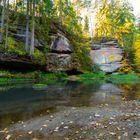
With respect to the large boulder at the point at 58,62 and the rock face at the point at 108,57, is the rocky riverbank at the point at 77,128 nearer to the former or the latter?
the large boulder at the point at 58,62

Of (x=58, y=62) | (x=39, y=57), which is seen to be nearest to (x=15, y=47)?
(x=39, y=57)

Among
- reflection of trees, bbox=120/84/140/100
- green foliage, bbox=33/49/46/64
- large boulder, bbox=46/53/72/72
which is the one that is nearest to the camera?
reflection of trees, bbox=120/84/140/100

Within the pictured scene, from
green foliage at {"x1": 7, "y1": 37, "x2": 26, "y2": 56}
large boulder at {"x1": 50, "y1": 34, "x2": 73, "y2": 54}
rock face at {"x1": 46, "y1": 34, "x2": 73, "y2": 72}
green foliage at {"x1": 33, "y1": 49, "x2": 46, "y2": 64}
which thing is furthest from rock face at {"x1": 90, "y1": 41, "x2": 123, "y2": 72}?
green foliage at {"x1": 7, "y1": 37, "x2": 26, "y2": 56}

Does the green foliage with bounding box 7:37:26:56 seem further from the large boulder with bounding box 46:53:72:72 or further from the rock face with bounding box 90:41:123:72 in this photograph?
the rock face with bounding box 90:41:123:72

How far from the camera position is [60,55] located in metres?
44.5

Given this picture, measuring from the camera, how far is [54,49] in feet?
145

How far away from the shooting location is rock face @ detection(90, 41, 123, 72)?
5621 centimetres

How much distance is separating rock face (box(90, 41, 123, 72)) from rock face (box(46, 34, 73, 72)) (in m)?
11.5

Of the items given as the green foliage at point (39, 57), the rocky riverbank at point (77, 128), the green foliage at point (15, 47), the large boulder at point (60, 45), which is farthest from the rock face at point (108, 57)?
the rocky riverbank at point (77, 128)

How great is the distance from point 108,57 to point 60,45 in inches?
627

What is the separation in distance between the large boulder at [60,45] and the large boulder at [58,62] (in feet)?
2.70

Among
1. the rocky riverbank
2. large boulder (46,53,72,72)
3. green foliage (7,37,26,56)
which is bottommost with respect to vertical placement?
the rocky riverbank

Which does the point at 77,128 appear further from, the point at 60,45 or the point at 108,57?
the point at 108,57

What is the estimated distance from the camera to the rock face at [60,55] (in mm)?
43000
